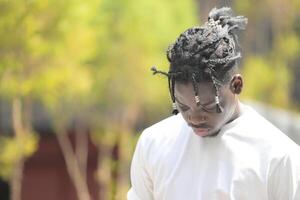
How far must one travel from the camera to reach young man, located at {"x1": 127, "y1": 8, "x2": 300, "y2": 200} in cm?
245

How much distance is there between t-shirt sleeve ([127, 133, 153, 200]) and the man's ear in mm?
369

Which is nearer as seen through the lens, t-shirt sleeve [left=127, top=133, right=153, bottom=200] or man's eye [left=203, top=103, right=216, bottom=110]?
man's eye [left=203, top=103, right=216, bottom=110]

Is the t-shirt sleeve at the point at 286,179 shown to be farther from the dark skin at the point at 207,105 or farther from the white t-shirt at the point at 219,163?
the dark skin at the point at 207,105

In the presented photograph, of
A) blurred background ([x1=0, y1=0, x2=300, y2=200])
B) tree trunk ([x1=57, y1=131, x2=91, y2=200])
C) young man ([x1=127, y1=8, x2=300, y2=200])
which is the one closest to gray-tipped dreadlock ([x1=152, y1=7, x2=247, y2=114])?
young man ([x1=127, y1=8, x2=300, y2=200])

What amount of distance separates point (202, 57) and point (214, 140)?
29 cm

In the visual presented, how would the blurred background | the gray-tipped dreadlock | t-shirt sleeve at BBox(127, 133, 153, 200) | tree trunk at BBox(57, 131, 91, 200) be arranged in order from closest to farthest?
1. the gray-tipped dreadlock
2. t-shirt sleeve at BBox(127, 133, 153, 200)
3. the blurred background
4. tree trunk at BBox(57, 131, 91, 200)

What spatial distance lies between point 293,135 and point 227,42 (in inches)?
312

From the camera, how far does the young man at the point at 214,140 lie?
8.02ft

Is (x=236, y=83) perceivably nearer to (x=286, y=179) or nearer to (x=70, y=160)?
A: (x=286, y=179)

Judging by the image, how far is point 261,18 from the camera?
484 inches

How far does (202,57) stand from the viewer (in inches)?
96.1

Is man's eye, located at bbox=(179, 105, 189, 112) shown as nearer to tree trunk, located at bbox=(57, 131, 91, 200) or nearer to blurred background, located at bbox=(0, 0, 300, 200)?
blurred background, located at bbox=(0, 0, 300, 200)

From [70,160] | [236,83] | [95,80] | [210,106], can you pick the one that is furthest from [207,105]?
[70,160]

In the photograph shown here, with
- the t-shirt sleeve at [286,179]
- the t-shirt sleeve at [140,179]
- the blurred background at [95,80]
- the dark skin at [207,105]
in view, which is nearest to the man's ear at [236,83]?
the dark skin at [207,105]
